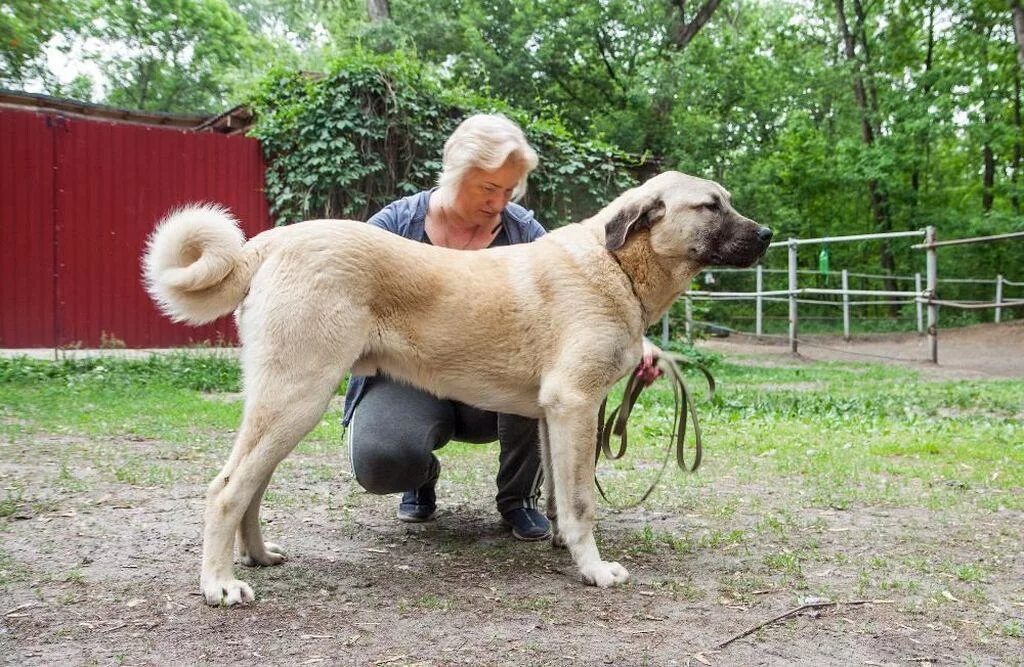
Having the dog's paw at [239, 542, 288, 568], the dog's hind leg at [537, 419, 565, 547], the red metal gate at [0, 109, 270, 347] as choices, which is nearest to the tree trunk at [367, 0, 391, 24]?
the red metal gate at [0, 109, 270, 347]

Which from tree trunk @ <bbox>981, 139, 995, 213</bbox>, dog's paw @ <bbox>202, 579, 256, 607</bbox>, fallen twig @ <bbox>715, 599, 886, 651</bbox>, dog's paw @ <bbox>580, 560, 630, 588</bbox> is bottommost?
fallen twig @ <bbox>715, 599, 886, 651</bbox>

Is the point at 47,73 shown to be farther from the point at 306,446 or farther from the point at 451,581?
the point at 451,581

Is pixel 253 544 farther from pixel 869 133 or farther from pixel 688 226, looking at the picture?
pixel 869 133

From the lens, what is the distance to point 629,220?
301 cm

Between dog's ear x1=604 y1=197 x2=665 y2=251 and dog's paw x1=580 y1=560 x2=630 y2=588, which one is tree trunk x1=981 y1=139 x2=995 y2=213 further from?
dog's paw x1=580 y1=560 x2=630 y2=588

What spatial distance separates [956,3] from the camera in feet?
74.2

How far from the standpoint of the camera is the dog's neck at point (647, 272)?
302 centimetres

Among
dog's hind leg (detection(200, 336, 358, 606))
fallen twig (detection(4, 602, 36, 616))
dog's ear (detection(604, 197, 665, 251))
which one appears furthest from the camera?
dog's ear (detection(604, 197, 665, 251))

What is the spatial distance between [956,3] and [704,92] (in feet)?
33.3

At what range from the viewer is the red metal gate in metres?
8.88

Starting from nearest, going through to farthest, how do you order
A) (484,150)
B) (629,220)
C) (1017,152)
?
(629,220) → (484,150) → (1017,152)

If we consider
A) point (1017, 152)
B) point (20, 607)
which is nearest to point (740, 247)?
point (20, 607)

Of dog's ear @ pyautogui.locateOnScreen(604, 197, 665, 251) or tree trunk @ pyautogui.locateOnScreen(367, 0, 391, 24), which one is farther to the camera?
tree trunk @ pyautogui.locateOnScreen(367, 0, 391, 24)

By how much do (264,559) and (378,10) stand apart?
16.6 metres
